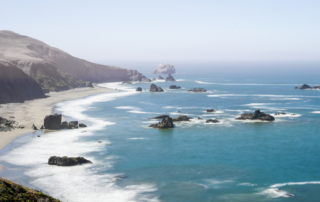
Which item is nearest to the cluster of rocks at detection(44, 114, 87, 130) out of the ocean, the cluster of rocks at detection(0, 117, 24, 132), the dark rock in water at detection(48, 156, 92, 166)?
the ocean

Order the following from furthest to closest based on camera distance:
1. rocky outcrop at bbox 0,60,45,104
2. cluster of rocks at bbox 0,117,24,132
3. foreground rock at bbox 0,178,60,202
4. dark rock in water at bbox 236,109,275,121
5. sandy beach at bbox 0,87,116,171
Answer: rocky outcrop at bbox 0,60,45,104 → dark rock in water at bbox 236,109,275,121 → cluster of rocks at bbox 0,117,24,132 → sandy beach at bbox 0,87,116,171 → foreground rock at bbox 0,178,60,202

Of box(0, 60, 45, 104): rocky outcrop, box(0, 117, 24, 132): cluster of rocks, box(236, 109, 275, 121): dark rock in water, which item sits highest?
box(0, 60, 45, 104): rocky outcrop

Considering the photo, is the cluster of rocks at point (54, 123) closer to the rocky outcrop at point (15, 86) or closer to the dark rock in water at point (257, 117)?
the rocky outcrop at point (15, 86)

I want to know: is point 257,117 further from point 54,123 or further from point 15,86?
point 15,86

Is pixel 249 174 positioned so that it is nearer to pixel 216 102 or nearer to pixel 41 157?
pixel 41 157

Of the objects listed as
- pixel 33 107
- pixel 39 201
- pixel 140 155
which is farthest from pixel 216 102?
pixel 39 201

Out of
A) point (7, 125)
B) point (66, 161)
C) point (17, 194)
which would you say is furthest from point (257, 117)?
point (17, 194)

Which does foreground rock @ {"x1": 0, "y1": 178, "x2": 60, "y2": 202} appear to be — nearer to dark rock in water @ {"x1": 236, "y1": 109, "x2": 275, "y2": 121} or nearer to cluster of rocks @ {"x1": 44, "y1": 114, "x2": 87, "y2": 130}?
cluster of rocks @ {"x1": 44, "y1": 114, "x2": 87, "y2": 130}
